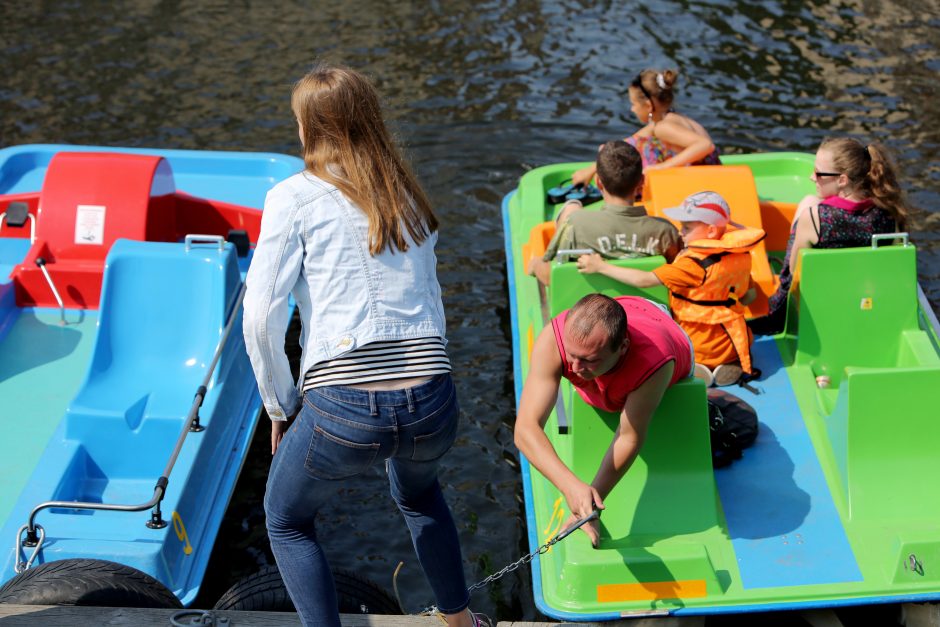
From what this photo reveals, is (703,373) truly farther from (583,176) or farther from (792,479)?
(583,176)

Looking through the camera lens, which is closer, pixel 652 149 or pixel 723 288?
pixel 723 288

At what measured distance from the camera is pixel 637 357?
3604 mm

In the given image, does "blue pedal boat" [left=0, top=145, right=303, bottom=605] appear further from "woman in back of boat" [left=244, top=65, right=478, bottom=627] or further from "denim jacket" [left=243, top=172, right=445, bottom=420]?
"denim jacket" [left=243, top=172, right=445, bottom=420]

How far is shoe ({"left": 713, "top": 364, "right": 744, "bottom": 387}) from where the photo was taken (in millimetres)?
4961

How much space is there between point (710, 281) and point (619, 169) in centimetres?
65

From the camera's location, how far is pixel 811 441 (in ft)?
15.2

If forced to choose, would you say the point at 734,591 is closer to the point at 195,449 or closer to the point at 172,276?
the point at 195,449

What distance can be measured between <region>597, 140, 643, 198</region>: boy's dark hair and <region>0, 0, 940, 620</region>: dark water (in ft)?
5.31

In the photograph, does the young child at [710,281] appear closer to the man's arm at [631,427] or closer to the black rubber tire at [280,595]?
the man's arm at [631,427]

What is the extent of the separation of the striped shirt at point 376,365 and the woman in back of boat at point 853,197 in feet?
9.86

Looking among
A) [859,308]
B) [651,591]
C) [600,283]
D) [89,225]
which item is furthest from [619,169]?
[89,225]

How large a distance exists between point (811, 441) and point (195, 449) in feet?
8.72

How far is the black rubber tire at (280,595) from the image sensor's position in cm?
362

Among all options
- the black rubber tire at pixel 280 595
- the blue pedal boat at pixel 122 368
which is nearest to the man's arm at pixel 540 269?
the blue pedal boat at pixel 122 368
